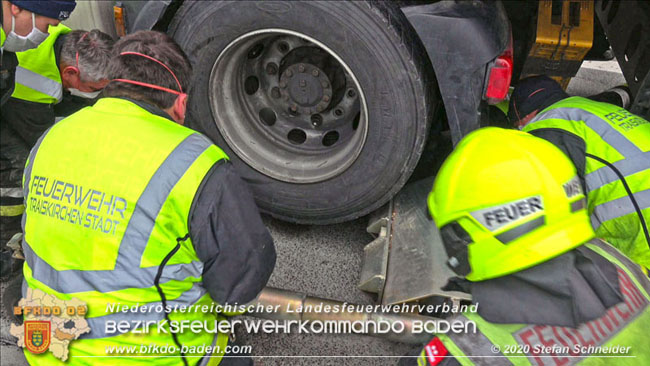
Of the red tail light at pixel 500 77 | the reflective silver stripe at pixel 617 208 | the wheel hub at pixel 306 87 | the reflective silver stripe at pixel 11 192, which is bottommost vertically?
the reflective silver stripe at pixel 11 192

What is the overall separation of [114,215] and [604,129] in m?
1.86

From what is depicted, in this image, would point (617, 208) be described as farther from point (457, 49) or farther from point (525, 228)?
point (525, 228)

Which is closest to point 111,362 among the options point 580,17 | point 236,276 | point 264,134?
point 236,276

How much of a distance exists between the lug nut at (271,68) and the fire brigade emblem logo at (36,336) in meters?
1.69

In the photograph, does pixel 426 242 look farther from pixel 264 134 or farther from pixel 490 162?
pixel 490 162

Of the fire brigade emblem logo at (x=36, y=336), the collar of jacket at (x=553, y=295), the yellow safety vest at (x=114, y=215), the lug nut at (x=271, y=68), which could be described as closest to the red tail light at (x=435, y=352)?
the collar of jacket at (x=553, y=295)

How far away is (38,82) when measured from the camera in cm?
270

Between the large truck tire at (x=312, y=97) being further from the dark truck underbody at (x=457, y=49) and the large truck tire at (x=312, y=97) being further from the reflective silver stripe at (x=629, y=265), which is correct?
the reflective silver stripe at (x=629, y=265)

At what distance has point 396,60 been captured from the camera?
2355 mm

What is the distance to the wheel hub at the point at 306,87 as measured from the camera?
2.71 metres

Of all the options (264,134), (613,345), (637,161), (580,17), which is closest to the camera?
(613,345)

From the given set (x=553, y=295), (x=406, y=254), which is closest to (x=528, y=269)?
(x=553, y=295)

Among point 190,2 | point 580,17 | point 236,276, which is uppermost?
point 190,2

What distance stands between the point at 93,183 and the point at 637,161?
78.0 inches
